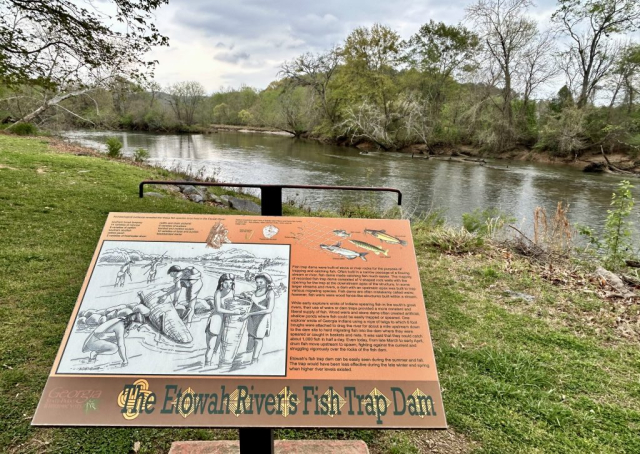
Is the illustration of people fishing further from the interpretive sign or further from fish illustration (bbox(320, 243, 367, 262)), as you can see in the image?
fish illustration (bbox(320, 243, 367, 262))

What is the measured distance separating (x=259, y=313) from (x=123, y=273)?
714 millimetres

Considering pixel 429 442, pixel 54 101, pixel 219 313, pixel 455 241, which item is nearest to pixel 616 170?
pixel 455 241

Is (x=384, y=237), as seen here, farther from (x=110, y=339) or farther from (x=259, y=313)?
(x=110, y=339)

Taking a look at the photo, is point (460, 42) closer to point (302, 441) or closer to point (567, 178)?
point (567, 178)

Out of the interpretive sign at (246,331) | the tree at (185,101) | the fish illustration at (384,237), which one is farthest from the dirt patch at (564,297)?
the tree at (185,101)

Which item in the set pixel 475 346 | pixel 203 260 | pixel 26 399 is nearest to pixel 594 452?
pixel 475 346

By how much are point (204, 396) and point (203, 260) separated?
0.65 m

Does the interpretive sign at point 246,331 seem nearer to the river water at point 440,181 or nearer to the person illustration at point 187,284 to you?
the person illustration at point 187,284

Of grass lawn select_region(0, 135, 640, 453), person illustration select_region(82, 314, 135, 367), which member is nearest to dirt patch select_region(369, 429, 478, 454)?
grass lawn select_region(0, 135, 640, 453)

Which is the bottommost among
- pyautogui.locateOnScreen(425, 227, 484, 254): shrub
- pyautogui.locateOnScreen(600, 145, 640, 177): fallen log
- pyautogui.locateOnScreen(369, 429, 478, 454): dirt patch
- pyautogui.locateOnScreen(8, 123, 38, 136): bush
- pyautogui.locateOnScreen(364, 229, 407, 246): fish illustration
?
pyautogui.locateOnScreen(369, 429, 478, 454): dirt patch

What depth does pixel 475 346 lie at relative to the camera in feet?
10.9

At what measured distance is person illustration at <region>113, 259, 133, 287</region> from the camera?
5.89ft

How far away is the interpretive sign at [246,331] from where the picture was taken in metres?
1.50

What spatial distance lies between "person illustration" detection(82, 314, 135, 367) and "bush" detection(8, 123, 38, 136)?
2258 cm
